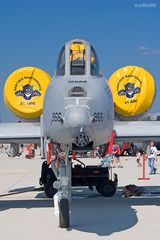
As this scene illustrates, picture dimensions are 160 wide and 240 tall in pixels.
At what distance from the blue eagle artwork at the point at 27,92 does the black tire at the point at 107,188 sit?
3577 millimetres

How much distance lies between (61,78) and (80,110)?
114cm

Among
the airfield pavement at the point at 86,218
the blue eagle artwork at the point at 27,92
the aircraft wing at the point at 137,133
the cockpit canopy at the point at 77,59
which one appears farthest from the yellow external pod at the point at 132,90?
the cockpit canopy at the point at 77,59

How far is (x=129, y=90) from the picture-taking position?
39.7ft

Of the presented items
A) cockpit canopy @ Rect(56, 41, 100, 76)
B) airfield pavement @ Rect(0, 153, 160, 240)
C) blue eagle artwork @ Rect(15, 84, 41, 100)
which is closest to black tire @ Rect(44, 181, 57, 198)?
airfield pavement @ Rect(0, 153, 160, 240)

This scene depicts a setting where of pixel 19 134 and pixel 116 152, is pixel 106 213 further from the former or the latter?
pixel 116 152

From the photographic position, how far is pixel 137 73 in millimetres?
12141

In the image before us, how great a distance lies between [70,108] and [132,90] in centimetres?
482

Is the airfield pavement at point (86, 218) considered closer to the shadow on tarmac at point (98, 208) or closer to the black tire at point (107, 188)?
the shadow on tarmac at point (98, 208)

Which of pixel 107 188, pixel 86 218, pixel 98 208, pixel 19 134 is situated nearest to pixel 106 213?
pixel 98 208

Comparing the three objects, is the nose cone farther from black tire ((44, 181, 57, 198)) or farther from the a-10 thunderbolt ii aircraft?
black tire ((44, 181, 57, 198))

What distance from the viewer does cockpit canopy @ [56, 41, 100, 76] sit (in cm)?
840

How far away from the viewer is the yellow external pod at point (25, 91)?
11.8m

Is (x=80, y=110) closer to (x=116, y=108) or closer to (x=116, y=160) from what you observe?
(x=116, y=108)

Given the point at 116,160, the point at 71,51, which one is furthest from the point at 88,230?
the point at 116,160
